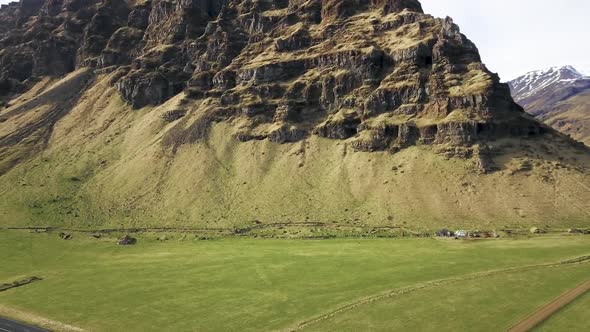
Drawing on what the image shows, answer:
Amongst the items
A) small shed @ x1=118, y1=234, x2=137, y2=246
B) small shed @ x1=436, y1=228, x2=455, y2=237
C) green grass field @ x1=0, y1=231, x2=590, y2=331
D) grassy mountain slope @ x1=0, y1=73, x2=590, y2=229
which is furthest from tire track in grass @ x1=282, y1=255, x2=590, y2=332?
small shed @ x1=118, y1=234, x2=137, y2=246

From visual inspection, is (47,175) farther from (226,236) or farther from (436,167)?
(436,167)

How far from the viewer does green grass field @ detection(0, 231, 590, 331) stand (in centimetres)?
6178

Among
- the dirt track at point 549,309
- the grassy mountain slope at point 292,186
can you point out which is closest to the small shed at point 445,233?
the grassy mountain slope at point 292,186

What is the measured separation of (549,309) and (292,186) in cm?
10052

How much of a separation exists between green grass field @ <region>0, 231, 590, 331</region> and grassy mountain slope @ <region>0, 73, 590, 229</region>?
23549 mm

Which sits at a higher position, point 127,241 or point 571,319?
point 571,319

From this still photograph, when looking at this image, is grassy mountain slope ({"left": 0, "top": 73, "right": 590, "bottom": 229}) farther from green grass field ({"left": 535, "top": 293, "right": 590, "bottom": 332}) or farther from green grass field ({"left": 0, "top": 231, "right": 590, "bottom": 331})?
green grass field ({"left": 535, "top": 293, "right": 590, "bottom": 332})

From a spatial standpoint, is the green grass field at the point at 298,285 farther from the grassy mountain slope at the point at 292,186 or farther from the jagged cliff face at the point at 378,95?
the jagged cliff face at the point at 378,95

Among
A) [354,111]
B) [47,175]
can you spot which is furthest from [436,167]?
[47,175]

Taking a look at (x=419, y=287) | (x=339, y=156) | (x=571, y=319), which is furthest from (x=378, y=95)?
(x=571, y=319)

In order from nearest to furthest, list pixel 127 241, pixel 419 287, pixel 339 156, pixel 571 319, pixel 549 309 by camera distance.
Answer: pixel 571 319 < pixel 549 309 < pixel 419 287 < pixel 127 241 < pixel 339 156

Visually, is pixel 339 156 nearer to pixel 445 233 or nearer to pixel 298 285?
pixel 445 233

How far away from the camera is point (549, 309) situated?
2371 inches

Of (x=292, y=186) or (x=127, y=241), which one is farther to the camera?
(x=292, y=186)
